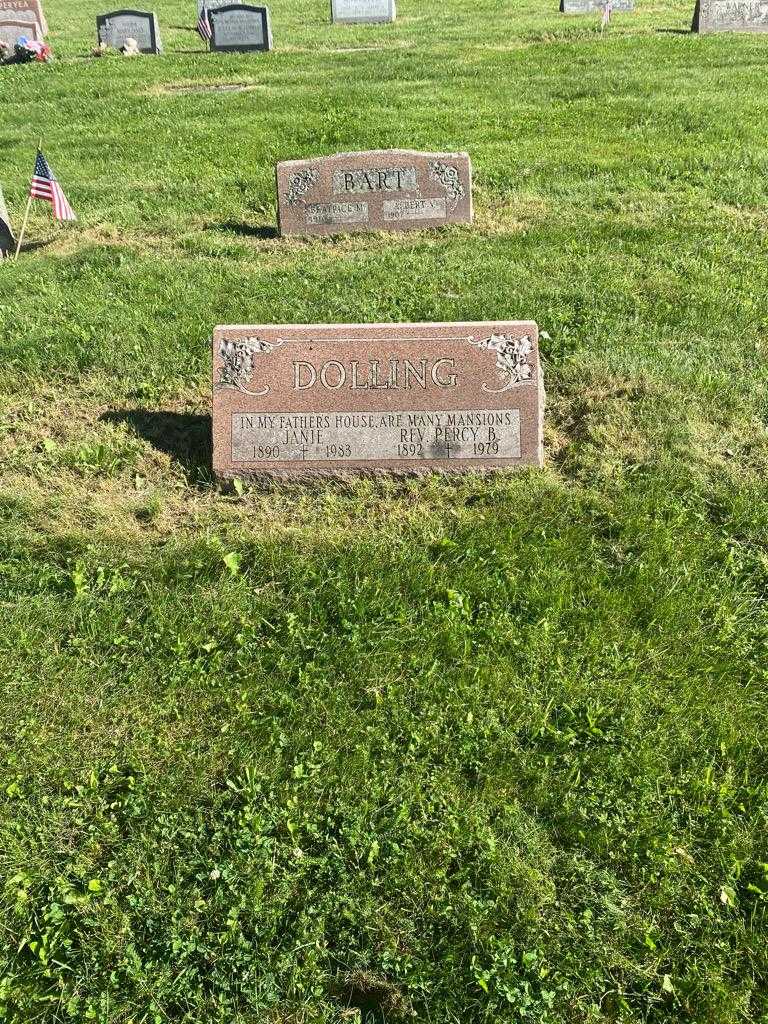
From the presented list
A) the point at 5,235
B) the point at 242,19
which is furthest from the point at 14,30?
the point at 5,235

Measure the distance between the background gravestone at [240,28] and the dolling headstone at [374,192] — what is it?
1349 cm

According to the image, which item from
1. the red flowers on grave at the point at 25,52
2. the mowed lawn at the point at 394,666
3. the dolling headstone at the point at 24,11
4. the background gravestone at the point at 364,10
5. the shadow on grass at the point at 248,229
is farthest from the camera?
the dolling headstone at the point at 24,11

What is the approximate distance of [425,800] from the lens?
11.3ft

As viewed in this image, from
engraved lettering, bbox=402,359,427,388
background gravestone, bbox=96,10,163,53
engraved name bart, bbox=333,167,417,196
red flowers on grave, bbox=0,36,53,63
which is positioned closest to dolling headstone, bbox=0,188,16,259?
engraved name bart, bbox=333,167,417,196

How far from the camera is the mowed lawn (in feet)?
9.66

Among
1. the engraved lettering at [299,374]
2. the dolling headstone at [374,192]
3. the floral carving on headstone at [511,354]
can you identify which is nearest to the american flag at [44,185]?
the dolling headstone at [374,192]

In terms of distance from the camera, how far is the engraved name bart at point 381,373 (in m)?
5.34

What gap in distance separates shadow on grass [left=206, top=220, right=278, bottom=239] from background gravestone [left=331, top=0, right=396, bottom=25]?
17228mm

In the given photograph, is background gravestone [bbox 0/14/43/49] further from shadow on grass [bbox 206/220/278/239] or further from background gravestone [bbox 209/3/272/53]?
shadow on grass [bbox 206/220/278/239]

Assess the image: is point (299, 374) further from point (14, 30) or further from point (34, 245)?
point (14, 30)

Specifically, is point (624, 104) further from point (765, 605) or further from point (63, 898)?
point (63, 898)

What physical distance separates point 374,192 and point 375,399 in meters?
5.21

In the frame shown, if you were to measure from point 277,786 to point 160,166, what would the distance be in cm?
1156

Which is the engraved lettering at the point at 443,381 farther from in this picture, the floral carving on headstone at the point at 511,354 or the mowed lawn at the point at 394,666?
the mowed lawn at the point at 394,666
